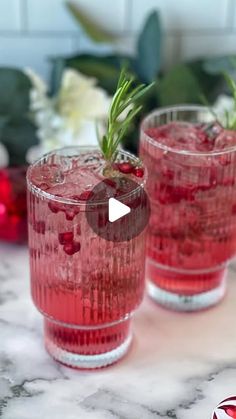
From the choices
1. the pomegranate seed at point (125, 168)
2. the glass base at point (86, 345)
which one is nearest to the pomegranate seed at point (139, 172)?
the pomegranate seed at point (125, 168)

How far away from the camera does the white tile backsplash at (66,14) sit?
1.15m

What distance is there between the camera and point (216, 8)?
1.18 meters

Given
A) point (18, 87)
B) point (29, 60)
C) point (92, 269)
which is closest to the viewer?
point (92, 269)

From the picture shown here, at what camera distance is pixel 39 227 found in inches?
29.7

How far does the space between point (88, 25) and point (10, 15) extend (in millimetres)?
105

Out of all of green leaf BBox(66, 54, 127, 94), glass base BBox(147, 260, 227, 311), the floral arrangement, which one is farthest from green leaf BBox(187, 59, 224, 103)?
glass base BBox(147, 260, 227, 311)

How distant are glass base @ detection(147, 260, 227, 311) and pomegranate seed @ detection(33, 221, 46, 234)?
167mm

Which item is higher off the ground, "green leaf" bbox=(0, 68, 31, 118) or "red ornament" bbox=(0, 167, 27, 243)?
"green leaf" bbox=(0, 68, 31, 118)

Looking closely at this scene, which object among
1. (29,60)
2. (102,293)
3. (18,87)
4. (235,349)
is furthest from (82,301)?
(29,60)

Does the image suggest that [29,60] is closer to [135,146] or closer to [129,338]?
[135,146]

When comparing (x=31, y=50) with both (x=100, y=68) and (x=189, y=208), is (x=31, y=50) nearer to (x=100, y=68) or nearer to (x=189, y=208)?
(x=100, y=68)

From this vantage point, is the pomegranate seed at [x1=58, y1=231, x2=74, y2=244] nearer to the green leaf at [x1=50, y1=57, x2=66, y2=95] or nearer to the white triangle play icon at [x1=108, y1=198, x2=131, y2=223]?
the white triangle play icon at [x1=108, y1=198, x2=131, y2=223]

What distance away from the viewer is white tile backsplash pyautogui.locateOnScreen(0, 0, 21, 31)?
114 cm

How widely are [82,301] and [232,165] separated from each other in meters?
0.20
